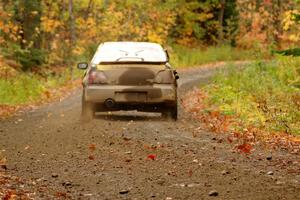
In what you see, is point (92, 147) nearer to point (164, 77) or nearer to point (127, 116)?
point (164, 77)

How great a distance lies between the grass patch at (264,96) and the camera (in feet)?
42.9

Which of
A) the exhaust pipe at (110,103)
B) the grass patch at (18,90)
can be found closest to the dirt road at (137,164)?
the exhaust pipe at (110,103)

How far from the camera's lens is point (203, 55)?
40.2 metres

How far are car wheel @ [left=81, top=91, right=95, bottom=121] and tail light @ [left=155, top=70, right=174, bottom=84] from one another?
145 cm

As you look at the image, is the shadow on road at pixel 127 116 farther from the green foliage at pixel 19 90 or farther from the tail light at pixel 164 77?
the green foliage at pixel 19 90

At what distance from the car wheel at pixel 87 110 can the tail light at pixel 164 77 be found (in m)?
1.45

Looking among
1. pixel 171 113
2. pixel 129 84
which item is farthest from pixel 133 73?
pixel 171 113

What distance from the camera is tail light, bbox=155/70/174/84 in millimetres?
13594

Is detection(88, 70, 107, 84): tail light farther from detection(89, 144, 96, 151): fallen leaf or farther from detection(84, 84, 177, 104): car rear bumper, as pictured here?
detection(89, 144, 96, 151): fallen leaf

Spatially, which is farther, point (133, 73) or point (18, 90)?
point (18, 90)

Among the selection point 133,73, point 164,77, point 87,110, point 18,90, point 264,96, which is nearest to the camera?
point 133,73

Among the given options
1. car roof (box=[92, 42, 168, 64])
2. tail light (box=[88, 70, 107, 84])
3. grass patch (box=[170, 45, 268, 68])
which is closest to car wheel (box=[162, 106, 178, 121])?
car roof (box=[92, 42, 168, 64])

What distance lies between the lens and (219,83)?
20.9m

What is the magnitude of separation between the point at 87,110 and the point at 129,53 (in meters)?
1.50
